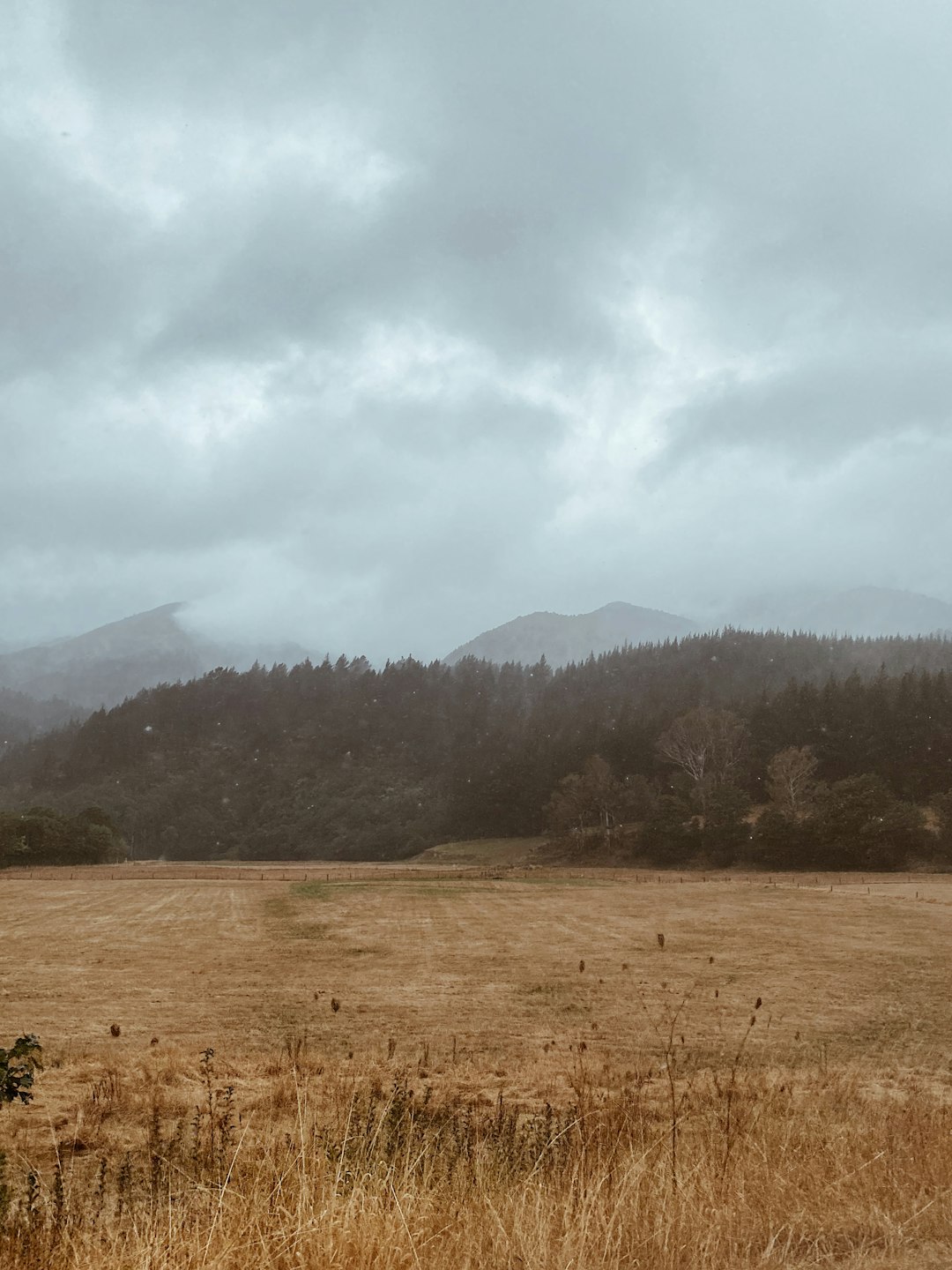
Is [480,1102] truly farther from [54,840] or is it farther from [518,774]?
[518,774]

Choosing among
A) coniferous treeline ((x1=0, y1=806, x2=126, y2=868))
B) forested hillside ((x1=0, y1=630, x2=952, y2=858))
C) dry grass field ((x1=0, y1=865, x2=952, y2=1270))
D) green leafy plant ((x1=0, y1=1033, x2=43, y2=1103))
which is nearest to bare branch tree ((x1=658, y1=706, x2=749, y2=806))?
forested hillside ((x1=0, y1=630, x2=952, y2=858))

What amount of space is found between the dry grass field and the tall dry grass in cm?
4

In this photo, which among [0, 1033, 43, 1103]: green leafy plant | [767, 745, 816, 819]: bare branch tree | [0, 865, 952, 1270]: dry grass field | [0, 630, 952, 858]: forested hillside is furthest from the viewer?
[0, 630, 952, 858]: forested hillside

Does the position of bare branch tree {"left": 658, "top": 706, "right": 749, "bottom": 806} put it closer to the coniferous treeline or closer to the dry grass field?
the coniferous treeline

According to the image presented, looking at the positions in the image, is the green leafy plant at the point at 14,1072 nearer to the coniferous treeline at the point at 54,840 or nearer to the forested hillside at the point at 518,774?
the forested hillside at the point at 518,774

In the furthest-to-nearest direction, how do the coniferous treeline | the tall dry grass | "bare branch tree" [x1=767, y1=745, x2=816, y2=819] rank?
"bare branch tree" [x1=767, y1=745, x2=816, y2=819] → the coniferous treeline → the tall dry grass

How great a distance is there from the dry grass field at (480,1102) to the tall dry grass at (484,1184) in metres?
0.04

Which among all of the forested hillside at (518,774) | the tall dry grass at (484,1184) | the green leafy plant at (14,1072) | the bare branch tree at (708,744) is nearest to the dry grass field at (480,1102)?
the tall dry grass at (484,1184)

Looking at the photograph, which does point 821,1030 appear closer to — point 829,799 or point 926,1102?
point 926,1102

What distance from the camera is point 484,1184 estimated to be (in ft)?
22.0

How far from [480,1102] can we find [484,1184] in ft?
15.0

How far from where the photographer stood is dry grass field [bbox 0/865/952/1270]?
566cm

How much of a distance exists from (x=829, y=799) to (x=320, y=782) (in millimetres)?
121553

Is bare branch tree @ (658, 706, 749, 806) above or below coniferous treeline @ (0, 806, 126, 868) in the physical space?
above
